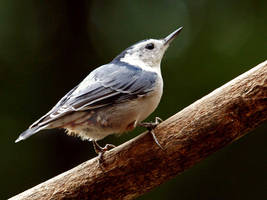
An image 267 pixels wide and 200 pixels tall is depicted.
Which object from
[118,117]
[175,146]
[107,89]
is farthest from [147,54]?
[175,146]

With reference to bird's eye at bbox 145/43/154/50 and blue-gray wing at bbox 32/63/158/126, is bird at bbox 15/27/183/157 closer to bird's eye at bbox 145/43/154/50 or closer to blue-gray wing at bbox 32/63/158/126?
blue-gray wing at bbox 32/63/158/126

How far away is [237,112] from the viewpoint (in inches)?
83.5

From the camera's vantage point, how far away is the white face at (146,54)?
9.12ft

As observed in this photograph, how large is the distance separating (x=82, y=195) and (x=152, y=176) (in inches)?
16.9

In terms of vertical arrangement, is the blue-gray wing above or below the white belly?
above

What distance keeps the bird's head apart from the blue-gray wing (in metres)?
0.17

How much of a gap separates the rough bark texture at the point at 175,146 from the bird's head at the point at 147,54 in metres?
0.62

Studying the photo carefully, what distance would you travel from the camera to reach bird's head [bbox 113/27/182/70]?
2779mm

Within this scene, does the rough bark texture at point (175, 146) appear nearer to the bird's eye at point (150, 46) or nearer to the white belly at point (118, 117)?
the white belly at point (118, 117)

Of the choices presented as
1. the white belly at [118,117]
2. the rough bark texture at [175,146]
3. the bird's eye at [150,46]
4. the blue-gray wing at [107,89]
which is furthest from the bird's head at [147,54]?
the rough bark texture at [175,146]

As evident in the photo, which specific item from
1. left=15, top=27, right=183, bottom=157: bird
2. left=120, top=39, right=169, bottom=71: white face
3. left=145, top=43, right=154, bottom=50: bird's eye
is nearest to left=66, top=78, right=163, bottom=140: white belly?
left=15, top=27, right=183, bottom=157: bird

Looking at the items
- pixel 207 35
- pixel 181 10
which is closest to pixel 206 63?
pixel 207 35

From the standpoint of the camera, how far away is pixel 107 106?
2336mm

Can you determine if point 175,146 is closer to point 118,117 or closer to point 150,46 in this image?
point 118,117
